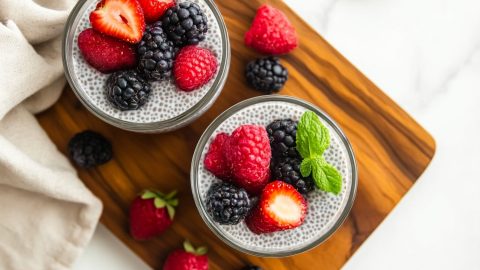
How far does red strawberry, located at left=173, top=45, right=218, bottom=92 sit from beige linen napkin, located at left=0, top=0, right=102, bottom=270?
40 cm

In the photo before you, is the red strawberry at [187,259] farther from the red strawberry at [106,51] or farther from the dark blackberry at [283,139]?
the red strawberry at [106,51]

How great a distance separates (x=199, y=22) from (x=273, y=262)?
687mm

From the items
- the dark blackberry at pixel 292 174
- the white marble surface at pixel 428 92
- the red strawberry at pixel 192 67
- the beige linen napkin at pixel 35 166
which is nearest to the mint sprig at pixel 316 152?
the dark blackberry at pixel 292 174

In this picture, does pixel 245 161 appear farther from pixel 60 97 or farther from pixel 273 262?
pixel 60 97

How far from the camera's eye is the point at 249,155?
47.7 inches

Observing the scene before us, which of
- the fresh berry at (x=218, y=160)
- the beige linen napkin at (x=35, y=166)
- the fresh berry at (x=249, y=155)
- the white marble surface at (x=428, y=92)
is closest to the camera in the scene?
the fresh berry at (x=249, y=155)

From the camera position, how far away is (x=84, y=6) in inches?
54.3

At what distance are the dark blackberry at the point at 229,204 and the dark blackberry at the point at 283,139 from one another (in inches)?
4.9

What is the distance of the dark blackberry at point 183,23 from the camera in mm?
1273

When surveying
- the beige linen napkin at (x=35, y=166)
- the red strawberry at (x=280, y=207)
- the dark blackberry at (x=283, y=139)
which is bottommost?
the beige linen napkin at (x=35, y=166)

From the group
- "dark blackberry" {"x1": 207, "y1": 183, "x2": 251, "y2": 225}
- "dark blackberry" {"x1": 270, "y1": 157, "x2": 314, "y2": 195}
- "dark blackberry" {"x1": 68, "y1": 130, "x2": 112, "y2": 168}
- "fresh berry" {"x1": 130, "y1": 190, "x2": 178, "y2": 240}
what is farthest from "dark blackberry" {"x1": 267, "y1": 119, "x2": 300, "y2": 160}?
"dark blackberry" {"x1": 68, "y1": 130, "x2": 112, "y2": 168}

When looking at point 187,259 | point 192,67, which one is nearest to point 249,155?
point 192,67

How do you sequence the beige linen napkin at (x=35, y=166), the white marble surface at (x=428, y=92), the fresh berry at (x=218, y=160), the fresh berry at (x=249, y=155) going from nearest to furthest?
the fresh berry at (x=249, y=155), the fresh berry at (x=218, y=160), the beige linen napkin at (x=35, y=166), the white marble surface at (x=428, y=92)

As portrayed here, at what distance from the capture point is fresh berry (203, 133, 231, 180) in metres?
1.33
